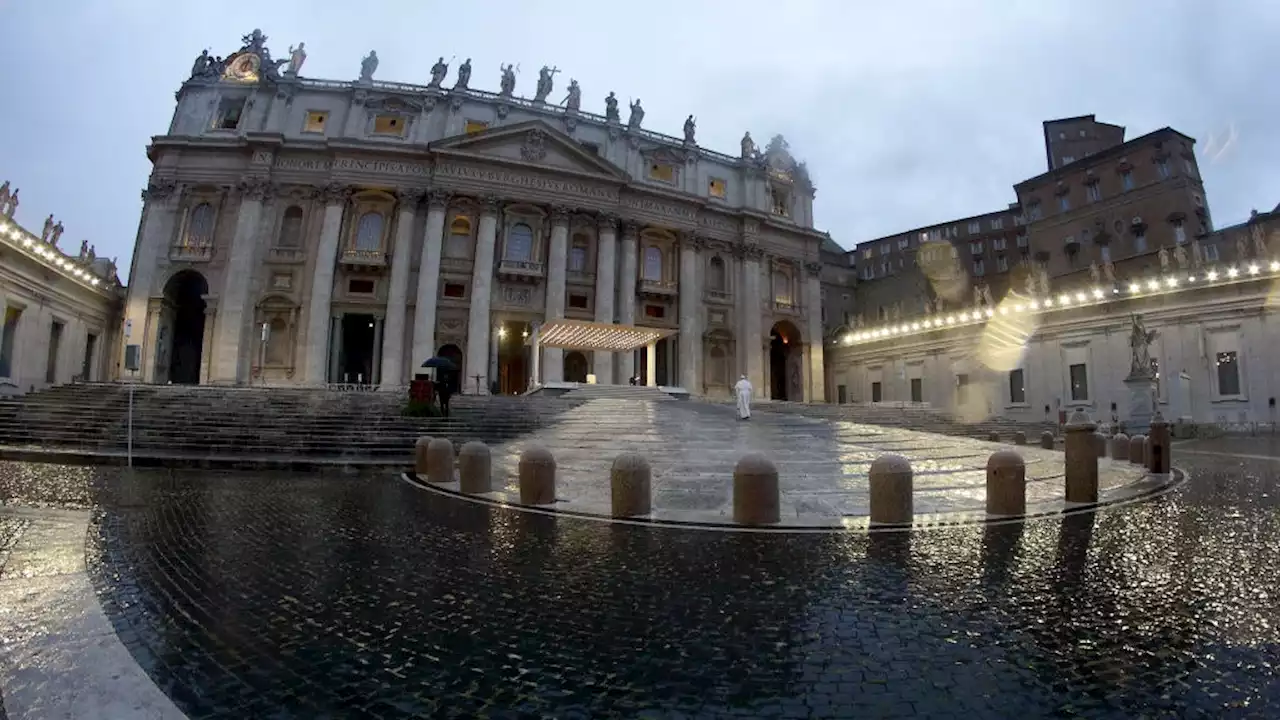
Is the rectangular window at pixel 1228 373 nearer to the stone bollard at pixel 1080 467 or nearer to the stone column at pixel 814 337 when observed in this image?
the stone column at pixel 814 337

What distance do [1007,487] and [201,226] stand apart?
4096 centimetres

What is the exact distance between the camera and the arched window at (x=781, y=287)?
45.5 meters

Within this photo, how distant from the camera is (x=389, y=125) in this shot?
36844 mm

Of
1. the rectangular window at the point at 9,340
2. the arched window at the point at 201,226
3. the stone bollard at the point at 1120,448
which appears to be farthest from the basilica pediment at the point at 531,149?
the stone bollard at the point at 1120,448

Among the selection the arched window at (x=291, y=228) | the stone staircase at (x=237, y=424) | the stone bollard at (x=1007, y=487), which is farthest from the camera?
the arched window at (x=291, y=228)

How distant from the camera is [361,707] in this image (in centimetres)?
269

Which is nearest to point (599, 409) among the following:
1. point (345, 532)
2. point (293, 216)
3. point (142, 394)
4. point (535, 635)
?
point (345, 532)

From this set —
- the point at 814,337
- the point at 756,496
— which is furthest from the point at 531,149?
the point at 756,496

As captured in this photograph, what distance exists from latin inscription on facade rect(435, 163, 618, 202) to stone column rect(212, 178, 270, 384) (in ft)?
33.1

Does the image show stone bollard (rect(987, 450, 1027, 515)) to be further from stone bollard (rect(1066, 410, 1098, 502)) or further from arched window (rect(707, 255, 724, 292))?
arched window (rect(707, 255, 724, 292))

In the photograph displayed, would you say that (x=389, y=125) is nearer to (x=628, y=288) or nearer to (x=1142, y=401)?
(x=628, y=288)

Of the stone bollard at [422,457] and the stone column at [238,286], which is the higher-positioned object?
the stone column at [238,286]

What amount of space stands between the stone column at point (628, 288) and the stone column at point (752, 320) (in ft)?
27.3

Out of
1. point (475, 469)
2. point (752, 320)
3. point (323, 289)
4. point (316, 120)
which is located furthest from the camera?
point (752, 320)
